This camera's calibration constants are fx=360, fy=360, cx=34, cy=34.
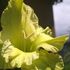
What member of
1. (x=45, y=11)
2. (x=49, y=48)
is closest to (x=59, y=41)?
(x=49, y=48)

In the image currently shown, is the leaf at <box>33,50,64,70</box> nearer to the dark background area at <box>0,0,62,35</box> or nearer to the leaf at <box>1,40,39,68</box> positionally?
the leaf at <box>1,40,39,68</box>

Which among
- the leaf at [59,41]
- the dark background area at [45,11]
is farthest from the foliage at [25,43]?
the dark background area at [45,11]

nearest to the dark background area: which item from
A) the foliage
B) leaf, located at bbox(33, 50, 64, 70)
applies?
the foliage

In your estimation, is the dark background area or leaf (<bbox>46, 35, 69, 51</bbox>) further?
the dark background area

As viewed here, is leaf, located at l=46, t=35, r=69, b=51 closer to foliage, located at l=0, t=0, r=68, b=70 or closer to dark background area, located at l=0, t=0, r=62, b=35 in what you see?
foliage, located at l=0, t=0, r=68, b=70

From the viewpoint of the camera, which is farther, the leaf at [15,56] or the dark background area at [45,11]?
the dark background area at [45,11]

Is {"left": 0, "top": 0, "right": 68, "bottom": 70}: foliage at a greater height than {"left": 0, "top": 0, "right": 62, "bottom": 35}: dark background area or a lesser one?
greater

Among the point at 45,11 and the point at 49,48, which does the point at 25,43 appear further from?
the point at 45,11

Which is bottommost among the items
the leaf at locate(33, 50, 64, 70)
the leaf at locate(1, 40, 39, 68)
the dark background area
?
the dark background area

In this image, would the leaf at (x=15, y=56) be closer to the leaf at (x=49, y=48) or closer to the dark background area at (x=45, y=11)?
the leaf at (x=49, y=48)

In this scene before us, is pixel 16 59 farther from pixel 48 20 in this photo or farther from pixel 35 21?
pixel 48 20

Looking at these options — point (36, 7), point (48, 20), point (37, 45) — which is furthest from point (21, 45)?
point (48, 20)
